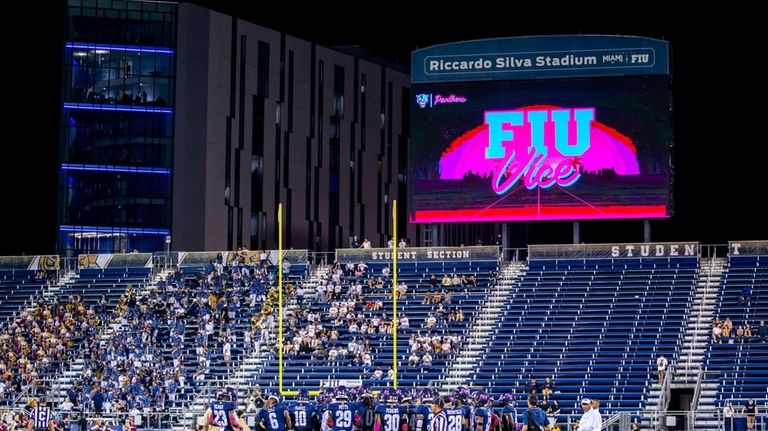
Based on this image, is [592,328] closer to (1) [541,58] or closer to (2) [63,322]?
(1) [541,58]

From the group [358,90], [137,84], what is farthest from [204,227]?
[358,90]

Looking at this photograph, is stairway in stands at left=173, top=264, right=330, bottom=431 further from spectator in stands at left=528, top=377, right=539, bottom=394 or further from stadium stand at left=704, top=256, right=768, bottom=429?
stadium stand at left=704, top=256, right=768, bottom=429

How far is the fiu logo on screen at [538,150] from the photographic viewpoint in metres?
57.6

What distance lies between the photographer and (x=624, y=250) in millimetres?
58125

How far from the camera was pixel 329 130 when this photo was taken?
8288 cm

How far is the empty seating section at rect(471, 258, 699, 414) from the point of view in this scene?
167 feet

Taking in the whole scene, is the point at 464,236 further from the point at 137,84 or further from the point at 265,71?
the point at 137,84

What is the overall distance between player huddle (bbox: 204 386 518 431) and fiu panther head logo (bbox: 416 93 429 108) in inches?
783

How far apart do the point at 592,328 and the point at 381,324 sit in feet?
22.0

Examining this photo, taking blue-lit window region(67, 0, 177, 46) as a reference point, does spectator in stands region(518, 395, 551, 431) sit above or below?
below

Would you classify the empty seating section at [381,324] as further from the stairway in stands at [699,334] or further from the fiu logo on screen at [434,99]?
the stairway in stands at [699,334]

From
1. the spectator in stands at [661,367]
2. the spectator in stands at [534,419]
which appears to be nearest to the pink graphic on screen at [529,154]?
the spectator in stands at [661,367]

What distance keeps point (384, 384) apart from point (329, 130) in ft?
109

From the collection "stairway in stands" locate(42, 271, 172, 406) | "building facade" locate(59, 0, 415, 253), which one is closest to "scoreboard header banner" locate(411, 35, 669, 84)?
"stairway in stands" locate(42, 271, 172, 406)
